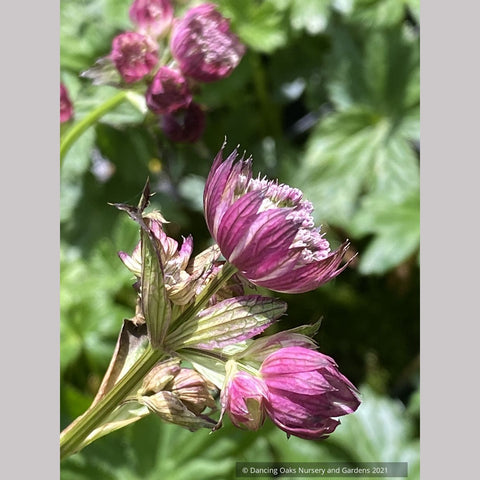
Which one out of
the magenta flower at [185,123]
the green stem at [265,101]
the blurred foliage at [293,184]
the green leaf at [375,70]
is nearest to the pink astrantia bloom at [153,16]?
the magenta flower at [185,123]

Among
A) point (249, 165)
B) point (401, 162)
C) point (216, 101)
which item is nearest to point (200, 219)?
point (216, 101)

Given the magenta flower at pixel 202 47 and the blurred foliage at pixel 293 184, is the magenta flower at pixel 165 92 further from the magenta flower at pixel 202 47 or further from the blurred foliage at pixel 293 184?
the blurred foliage at pixel 293 184

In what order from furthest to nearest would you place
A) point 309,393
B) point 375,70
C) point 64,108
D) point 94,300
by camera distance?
point 375,70, point 94,300, point 64,108, point 309,393

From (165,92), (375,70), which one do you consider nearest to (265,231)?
(165,92)

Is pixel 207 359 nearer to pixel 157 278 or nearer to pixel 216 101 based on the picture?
pixel 157 278

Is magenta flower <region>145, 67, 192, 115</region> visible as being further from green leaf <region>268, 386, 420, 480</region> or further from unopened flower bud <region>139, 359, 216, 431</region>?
green leaf <region>268, 386, 420, 480</region>

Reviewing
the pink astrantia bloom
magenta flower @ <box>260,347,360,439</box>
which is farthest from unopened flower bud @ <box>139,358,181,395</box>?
the pink astrantia bloom

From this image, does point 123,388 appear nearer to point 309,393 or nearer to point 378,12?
point 309,393
